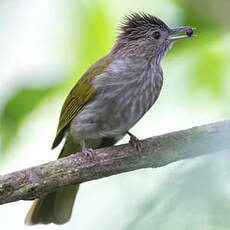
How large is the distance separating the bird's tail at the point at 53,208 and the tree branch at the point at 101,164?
84cm

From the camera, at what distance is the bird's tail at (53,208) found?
Result: 345 centimetres

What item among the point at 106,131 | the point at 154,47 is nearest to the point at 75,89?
the point at 106,131

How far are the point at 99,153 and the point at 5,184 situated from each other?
2.72 ft

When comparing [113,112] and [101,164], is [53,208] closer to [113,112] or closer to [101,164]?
[101,164]

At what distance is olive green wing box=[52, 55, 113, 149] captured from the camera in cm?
344

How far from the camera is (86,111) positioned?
139 inches

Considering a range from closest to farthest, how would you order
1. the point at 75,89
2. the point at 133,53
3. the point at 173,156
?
1. the point at 173,156
2. the point at 75,89
3. the point at 133,53

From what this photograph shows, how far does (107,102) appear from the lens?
343cm

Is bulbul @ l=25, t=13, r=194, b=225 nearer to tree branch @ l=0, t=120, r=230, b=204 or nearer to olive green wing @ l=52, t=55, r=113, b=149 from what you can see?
olive green wing @ l=52, t=55, r=113, b=149

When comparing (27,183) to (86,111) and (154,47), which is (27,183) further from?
(154,47)

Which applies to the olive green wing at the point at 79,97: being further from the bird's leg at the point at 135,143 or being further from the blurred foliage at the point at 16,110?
the blurred foliage at the point at 16,110

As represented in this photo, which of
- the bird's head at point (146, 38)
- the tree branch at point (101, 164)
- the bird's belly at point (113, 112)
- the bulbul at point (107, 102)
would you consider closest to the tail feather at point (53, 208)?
the bulbul at point (107, 102)

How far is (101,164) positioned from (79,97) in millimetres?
876

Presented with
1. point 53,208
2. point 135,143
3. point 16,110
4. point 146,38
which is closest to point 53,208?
point 53,208
